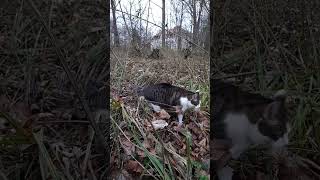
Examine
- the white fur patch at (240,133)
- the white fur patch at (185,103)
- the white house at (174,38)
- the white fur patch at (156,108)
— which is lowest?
the white fur patch at (240,133)

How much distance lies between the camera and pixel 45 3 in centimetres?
224

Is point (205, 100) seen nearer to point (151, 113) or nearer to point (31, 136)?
point (151, 113)

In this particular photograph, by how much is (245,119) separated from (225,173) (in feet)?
0.89

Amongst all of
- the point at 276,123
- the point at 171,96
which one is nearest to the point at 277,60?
the point at 276,123

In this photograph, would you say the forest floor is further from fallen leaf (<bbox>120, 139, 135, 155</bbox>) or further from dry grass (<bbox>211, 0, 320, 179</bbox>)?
dry grass (<bbox>211, 0, 320, 179</bbox>)

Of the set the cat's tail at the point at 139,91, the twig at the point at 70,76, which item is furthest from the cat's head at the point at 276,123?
the twig at the point at 70,76

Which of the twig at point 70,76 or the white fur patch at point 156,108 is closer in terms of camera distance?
the twig at point 70,76

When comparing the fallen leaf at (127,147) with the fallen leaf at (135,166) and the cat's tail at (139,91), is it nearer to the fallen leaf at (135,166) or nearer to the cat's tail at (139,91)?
the fallen leaf at (135,166)

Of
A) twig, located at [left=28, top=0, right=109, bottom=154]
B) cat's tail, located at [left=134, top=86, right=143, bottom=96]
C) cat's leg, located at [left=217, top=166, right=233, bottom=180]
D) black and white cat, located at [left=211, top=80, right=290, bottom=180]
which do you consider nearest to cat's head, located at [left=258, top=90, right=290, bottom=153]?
black and white cat, located at [left=211, top=80, right=290, bottom=180]

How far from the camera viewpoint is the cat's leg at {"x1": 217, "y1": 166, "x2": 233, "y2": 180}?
2.26 metres

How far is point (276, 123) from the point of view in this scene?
224 centimetres

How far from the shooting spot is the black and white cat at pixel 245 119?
225 cm

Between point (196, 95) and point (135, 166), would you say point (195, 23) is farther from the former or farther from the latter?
point (135, 166)

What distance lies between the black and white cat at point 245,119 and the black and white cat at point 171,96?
105 millimetres
